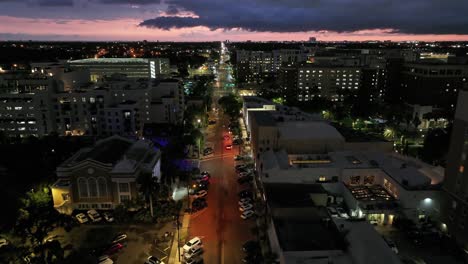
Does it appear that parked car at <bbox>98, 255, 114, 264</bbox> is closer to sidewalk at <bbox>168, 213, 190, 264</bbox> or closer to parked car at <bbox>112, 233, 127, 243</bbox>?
parked car at <bbox>112, 233, 127, 243</bbox>

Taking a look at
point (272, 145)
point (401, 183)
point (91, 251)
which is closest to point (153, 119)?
point (272, 145)

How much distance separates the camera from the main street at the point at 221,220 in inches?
1320

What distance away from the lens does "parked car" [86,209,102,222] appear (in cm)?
3875

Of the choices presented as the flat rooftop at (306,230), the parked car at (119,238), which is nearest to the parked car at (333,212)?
the flat rooftop at (306,230)

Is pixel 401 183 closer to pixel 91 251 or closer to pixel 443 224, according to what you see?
pixel 443 224

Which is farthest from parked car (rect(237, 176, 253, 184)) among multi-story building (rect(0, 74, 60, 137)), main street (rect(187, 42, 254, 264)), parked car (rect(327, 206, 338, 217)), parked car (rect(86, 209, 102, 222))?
multi-story building (rect(0, 74, 60, 137))

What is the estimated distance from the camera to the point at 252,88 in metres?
135

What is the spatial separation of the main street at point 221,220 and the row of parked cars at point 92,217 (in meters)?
9.54

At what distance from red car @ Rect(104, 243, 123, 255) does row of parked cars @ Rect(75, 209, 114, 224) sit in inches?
216

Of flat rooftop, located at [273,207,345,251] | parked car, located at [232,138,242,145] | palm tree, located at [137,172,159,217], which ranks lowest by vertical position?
parked car, located at [232,138,242,145]

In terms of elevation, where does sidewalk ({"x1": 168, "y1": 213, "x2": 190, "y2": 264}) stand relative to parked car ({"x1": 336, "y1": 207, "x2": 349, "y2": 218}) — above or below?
below

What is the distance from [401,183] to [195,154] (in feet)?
113

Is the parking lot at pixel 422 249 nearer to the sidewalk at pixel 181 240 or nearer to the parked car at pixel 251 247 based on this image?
the parked car at pixel 251 247

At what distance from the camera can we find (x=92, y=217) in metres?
39.0
